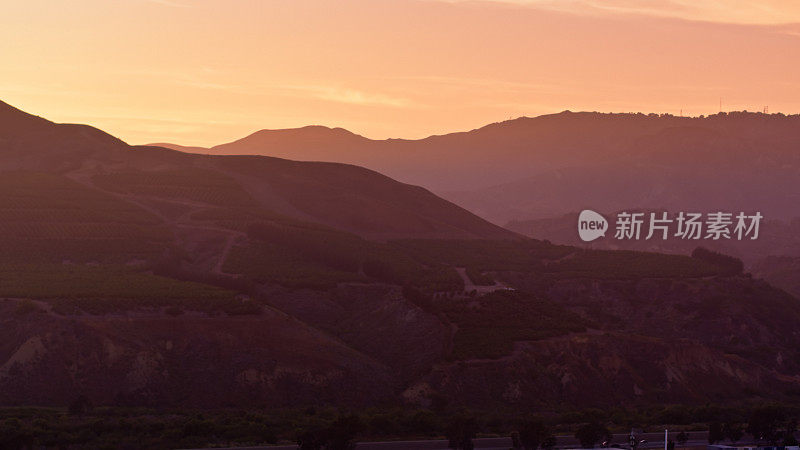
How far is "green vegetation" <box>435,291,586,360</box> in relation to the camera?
119131 mm

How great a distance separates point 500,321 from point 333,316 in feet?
68.8

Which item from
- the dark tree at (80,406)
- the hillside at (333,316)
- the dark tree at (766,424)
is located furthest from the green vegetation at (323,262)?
the dark tree at (766,424)

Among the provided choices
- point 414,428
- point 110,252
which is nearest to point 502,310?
point 414,428

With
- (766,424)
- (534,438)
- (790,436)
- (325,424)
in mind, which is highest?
(766,424)

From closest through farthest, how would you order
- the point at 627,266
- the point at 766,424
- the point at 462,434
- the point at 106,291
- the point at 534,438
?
the point at 534,438, the point at 462,434, the point at 766,424, the point at 106,291, the point at 627,266

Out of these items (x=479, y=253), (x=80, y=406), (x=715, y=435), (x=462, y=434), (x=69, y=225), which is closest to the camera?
(x=462, y=434)

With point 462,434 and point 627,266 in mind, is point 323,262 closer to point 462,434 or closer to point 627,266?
point 627,266

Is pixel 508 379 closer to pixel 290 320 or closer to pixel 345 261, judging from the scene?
pixel 290 320

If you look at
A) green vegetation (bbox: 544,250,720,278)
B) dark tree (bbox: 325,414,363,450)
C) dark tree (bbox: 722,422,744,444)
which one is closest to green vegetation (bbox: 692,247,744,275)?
green vegetation (bbox: 544,250,720,278)

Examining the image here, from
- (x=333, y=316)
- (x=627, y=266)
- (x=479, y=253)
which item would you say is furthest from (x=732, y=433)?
(x=479, y=253)

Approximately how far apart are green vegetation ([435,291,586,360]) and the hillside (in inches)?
13.0

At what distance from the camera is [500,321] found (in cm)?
12975

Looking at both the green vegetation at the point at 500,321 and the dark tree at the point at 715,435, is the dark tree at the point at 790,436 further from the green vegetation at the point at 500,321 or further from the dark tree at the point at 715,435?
the green vegetation at the point at 500,321

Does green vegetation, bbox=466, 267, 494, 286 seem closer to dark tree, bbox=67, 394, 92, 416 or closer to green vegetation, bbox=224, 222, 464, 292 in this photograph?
green vegetation, bbox=224, 222, 464, 292
